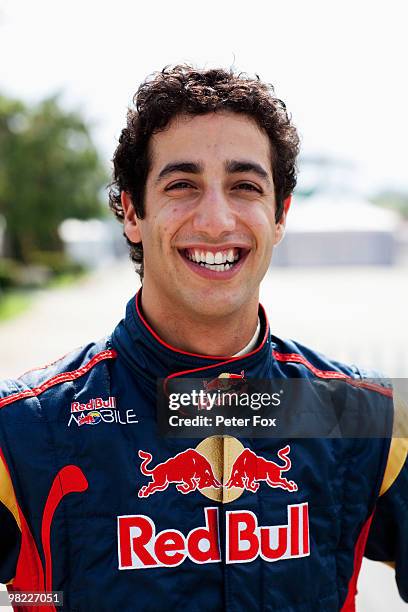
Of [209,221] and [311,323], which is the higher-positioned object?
[209,221]

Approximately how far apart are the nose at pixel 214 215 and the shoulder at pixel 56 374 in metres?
0.43

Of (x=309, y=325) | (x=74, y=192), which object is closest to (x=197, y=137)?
(x=309, y=325)

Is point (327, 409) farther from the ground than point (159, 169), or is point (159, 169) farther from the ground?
point (159, 169)

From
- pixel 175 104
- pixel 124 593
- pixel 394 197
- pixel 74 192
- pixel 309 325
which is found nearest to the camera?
pixel 124 593

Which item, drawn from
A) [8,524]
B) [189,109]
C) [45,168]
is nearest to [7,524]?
[8,524]

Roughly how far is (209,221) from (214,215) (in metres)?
0.02

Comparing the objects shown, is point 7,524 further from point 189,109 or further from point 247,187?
point 189,109

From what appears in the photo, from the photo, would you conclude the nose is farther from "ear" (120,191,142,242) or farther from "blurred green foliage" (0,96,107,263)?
"blurred green foliage" (0,96,107,263)

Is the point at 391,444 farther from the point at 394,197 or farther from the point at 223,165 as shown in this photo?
the point at 394,197

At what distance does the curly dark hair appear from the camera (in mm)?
2020

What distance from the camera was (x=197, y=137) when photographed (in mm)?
1922

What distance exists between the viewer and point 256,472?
72.7 inches

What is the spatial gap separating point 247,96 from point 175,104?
0.68 feet

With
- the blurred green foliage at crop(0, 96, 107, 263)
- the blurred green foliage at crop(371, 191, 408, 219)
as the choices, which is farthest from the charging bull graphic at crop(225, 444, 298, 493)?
the blurred green foliage at crop(371, 191, 408, 219)
